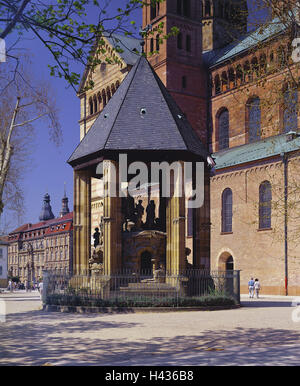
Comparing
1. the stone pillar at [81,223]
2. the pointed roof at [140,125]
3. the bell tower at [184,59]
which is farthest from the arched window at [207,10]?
the stone pillar at [81,223]

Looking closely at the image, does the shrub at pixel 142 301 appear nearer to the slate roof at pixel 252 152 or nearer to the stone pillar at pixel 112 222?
the stone pillar at pixel 112 222

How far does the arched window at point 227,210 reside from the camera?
43938 mm

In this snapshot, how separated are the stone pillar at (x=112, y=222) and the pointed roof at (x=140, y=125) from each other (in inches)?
39.9

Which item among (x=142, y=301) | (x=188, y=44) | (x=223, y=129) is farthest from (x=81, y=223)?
(x=188, y=44)

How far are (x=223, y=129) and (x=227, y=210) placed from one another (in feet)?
33.2

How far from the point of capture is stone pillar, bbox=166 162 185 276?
22594 millimetres

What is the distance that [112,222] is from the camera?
2262 centimetres

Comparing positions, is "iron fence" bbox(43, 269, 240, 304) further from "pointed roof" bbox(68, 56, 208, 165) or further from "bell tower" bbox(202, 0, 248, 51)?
"bell tower" bbox(202, 0, 248, 51)

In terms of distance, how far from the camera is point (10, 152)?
673 inches

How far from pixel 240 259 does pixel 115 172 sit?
69.1 ft

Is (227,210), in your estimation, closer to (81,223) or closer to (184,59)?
(184,59)

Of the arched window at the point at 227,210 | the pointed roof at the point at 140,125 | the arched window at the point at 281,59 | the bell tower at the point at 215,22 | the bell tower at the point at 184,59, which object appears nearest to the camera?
the arched window at the point at 281,59
